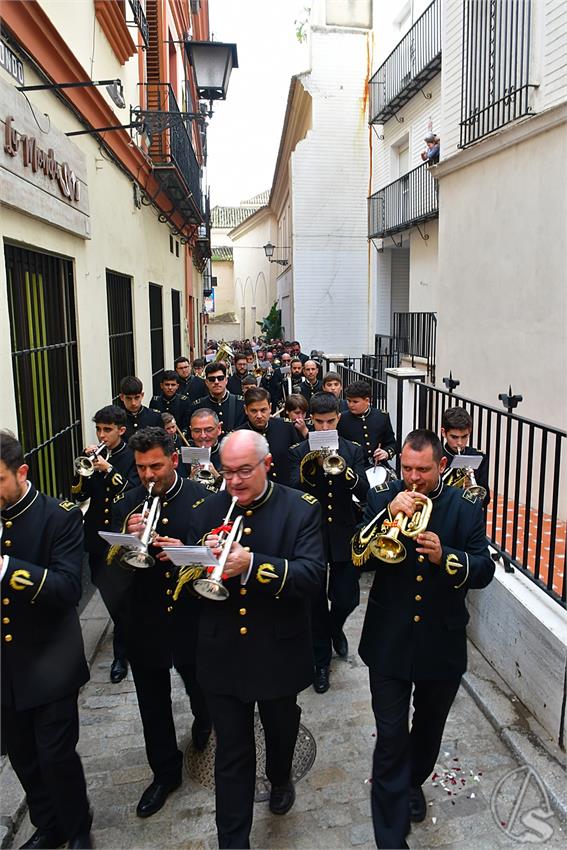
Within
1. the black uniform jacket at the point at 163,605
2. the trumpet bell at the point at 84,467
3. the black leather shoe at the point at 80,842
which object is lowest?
the black leather shoe at the point at 80,842

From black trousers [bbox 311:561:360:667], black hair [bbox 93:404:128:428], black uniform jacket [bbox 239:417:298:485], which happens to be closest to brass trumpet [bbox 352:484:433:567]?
black trousers [bbox 311:561:360:667]

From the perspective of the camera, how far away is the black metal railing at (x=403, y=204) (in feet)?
47.7

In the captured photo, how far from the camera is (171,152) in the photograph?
10.2m

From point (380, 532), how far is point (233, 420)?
4022 mm

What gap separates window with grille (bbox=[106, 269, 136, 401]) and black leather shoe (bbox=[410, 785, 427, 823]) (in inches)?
234

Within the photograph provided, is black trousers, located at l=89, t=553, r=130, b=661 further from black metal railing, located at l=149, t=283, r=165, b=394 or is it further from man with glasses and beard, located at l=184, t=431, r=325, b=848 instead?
black metal railing, located at l=149, t=283, r=165, b=394

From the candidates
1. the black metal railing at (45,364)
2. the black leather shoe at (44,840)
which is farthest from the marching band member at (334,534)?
the black metal railing at (45,364)

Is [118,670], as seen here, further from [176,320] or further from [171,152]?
[176,320]

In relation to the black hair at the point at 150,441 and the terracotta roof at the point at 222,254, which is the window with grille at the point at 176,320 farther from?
the terracotta roof at the point at 222,254

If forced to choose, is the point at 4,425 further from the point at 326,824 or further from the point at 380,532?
the point at 326,824

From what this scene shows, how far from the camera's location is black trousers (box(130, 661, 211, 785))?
3369 millimetres

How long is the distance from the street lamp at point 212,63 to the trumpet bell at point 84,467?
4.93 m

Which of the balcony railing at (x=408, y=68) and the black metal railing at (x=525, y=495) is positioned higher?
the balcony railing at (x=408, y=68)

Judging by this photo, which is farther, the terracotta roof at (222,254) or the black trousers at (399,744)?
the terracotta roof at (222,254)
